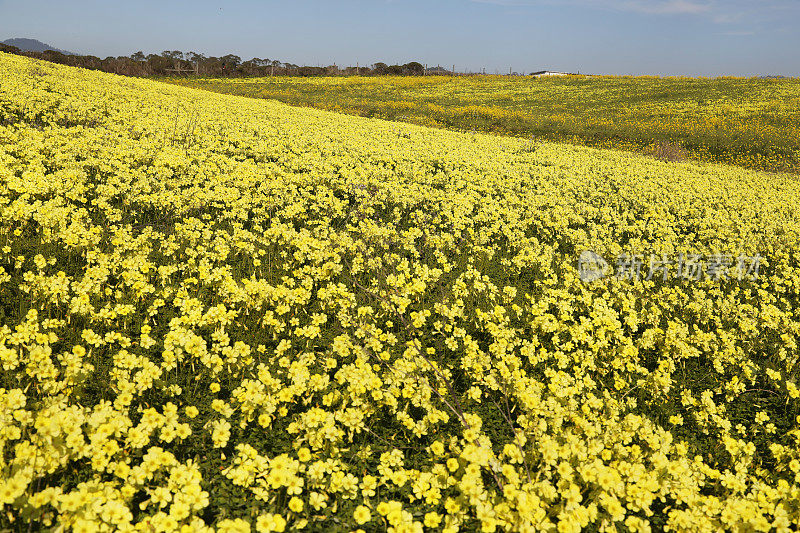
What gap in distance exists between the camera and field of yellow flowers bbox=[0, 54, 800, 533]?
11.6 ft

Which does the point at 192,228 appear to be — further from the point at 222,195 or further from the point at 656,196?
the point at 656,196

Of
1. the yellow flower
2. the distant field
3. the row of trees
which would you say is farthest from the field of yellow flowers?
the row of trees

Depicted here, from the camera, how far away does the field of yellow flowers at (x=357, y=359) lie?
352cm

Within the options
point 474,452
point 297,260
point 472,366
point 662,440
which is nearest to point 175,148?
point 297,260

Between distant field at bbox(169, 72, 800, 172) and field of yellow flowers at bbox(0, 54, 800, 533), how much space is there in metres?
24.7

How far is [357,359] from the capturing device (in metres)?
4.90

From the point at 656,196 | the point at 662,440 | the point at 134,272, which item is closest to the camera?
the point at 662,440

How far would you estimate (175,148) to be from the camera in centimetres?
1234

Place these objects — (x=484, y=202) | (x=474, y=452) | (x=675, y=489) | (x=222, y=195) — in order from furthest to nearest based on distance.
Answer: (x=484, y=202), (x=222, y=195), (x=675, y=489), (x=474, y=452)

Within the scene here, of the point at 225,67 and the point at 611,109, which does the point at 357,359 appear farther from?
the point at 225,67

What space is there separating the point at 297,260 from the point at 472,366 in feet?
12.9

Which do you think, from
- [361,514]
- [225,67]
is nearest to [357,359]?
[361,514]

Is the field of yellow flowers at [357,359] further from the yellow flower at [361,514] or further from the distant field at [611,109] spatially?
the distant field at [611,109]

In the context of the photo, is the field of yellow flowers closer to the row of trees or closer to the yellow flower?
the yellow flower
